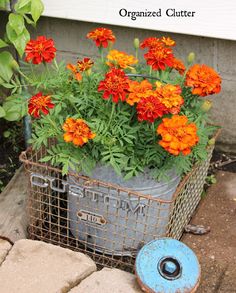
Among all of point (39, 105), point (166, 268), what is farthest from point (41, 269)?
point (39, 105)

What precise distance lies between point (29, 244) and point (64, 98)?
0.59m

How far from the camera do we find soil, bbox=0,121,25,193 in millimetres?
2701

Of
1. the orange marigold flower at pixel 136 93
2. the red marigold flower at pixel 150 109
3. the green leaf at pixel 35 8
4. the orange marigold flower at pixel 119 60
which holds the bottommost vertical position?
the red marigold flower at pixel 150 109

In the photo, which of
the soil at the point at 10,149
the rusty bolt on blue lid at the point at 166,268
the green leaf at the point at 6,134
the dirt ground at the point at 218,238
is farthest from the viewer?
the green leaf at the point at 6,134

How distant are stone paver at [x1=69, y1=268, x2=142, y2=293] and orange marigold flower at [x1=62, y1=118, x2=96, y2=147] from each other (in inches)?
20.0

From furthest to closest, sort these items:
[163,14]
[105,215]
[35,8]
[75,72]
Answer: [163,14] → [35,8] → [105,215] → [75,72]

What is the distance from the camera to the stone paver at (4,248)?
2060mm

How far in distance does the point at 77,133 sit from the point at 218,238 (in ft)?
2.94

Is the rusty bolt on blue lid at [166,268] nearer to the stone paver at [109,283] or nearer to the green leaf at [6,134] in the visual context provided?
the stone paver at [109,283]

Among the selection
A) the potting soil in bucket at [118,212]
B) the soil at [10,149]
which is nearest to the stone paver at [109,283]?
the potting soil in bucket at [118,212]

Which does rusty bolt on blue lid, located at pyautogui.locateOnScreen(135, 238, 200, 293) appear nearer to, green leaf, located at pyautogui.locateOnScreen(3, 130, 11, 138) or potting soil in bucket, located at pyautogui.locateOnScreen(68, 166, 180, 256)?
potting soil in bucket, located at pyautogui.locateOnScreen(68, 166, 180, 256)

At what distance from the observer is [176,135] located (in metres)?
1.75

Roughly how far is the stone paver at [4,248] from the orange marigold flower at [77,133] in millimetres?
576

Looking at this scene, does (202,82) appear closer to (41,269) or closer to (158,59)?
(158,59)
